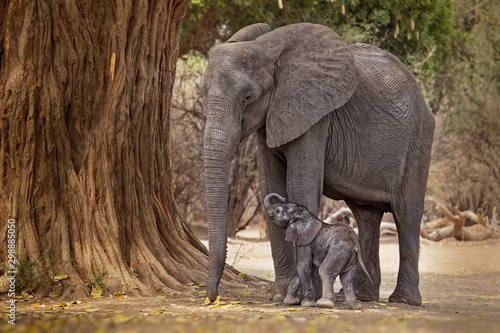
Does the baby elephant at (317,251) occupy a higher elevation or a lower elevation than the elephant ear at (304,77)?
lower

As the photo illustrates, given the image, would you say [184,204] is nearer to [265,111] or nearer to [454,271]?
[454,271]

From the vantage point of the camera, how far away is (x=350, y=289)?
628cm

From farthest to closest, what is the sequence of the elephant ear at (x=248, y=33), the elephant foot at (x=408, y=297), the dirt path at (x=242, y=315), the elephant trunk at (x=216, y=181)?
the elephant foot at (x=408, y=297) → the elephant ear at (x=248, y=33) → the elephant trunk at (x=216, y=181) → the dirt path at (x=242, y=315)

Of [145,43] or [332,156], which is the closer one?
[332,156]

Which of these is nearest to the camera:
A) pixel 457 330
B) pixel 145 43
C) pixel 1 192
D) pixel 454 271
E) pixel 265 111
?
pixel 457 330

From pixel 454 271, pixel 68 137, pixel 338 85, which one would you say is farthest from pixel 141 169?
pixel 454 271

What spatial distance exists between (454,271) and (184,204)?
31.9 ft

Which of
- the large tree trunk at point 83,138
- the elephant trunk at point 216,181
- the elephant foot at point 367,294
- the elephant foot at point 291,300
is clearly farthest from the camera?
the elephant foot at point 367,294

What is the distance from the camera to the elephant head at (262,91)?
5.99m

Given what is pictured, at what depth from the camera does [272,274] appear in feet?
37.4

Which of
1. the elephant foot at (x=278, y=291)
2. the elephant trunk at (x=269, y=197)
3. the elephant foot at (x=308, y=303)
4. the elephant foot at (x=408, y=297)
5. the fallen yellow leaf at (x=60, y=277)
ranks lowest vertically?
the elephant foot at (x=408, y=297)

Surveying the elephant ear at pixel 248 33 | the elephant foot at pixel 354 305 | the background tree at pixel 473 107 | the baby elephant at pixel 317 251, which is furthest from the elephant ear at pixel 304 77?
the background tree at pixel 473 107

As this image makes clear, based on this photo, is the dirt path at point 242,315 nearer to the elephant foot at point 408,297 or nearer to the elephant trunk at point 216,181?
the elephant foot at point 408,297

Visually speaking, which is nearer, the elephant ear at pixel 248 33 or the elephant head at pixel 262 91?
the elephant head at pixel 262 91
